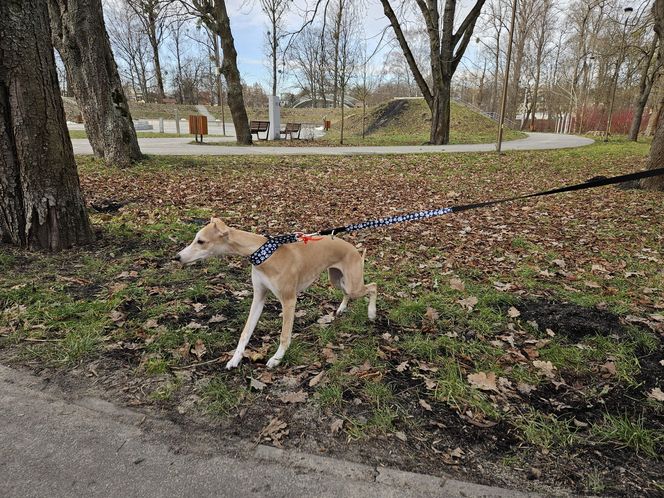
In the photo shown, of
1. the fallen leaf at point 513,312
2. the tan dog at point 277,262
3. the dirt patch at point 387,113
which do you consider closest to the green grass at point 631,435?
the fallen leaf at point 513,312

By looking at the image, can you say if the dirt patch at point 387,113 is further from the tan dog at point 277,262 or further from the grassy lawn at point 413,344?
the tan dog at point 277,262

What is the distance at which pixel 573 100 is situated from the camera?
180 ft

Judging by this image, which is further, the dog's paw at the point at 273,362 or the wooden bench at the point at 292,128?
the wooden bench at the point at 292,128

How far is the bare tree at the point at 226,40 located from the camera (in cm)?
1853

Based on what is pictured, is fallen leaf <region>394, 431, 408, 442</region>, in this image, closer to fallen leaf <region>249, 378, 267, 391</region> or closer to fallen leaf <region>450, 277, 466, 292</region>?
fallen leaf <region>249, 378, 267, 391</region>

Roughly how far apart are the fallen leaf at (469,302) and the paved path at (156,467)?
2.29m

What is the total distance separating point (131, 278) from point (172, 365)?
1973 mm

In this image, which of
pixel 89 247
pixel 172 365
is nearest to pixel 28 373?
pixel 172 365

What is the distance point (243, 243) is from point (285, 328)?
2.46 ft

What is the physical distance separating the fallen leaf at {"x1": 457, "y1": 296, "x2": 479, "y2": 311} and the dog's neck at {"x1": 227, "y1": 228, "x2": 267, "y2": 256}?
2355mm

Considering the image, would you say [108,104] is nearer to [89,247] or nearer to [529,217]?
[89,247]

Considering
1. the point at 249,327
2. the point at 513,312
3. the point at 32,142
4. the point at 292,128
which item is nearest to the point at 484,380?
the point at 513,312

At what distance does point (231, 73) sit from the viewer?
19406 mm

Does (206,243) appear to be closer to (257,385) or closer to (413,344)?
(257,385)
